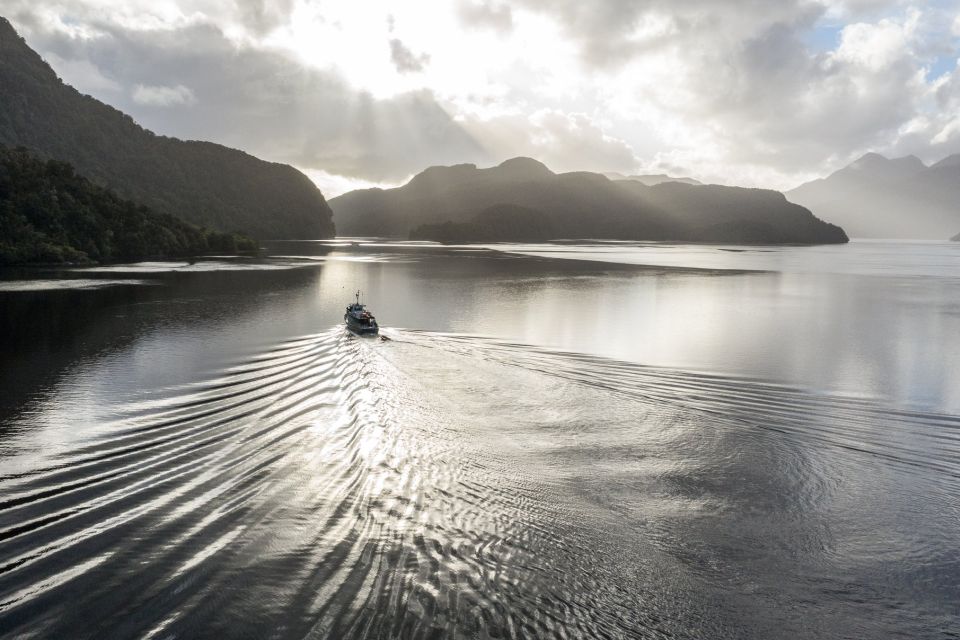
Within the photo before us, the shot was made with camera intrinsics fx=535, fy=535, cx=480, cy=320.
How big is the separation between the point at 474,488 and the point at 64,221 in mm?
97575

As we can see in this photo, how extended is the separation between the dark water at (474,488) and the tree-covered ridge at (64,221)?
A: 5910 cm

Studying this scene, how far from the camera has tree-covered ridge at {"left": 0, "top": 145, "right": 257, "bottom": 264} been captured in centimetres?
7538

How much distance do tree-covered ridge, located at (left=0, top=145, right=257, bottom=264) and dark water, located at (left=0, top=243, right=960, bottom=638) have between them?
194 ft

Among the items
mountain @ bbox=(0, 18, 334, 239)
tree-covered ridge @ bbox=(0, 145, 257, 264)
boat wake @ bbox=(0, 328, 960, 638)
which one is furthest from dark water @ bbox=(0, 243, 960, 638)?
mountain @ bbox=(0, 18, 334, 239)

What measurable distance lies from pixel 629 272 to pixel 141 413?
7576cm

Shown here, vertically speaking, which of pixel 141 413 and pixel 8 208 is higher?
pixel 8 208

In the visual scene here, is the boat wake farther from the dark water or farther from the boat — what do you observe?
the boat

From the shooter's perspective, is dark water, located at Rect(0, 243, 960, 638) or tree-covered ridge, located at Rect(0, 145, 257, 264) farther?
tree-covered ridge, located at Rect(0, 145, 257, 264)

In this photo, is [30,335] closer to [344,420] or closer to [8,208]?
[344,420]

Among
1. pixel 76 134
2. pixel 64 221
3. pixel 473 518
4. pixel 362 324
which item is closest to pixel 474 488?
pixel 473 518

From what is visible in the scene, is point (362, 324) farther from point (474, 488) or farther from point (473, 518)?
point (473, 518)

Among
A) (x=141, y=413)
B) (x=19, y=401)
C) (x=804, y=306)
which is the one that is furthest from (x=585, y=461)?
(x=804, y=306)

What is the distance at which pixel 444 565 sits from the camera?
1002 centimetres

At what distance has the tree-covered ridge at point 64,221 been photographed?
247ft
